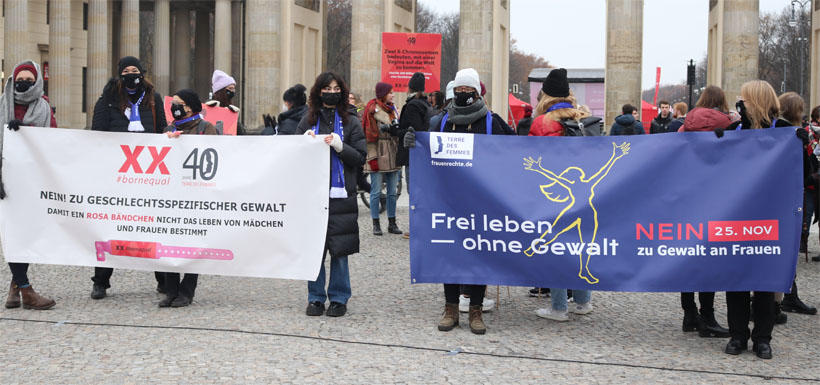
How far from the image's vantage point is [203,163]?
8.67 meters

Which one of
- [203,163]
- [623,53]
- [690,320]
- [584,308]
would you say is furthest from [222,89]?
[623,53]

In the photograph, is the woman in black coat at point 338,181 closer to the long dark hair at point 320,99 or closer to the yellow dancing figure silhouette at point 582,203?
the long dark hair at point 320,99

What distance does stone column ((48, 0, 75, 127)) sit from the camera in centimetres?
4272

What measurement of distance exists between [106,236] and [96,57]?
1495 inches

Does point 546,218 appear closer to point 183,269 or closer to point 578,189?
→ point 578,189

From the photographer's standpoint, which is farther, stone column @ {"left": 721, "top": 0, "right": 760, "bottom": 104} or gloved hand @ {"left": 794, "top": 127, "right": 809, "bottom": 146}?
stone column @ {"left": 721, "top": 0, "right": 760, "bottom": 104}

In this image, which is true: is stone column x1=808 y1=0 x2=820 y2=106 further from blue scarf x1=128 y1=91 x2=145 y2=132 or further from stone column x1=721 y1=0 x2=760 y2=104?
blue scarf x1=128 y1=91 x2=145 y2=132

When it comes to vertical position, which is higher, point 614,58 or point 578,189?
Result: point 614,58

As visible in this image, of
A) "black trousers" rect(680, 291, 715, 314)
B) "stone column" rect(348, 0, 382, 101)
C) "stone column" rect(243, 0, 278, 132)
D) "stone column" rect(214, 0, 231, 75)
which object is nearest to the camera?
"black trousers" rect(680, 291, 715, 314)

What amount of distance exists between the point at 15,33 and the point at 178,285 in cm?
3220

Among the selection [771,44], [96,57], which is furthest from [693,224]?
[771,44]

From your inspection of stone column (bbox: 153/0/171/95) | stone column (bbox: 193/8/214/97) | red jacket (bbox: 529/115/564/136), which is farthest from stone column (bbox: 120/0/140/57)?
red jacket (bbox: 529/115/564/136)

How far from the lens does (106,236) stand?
349 inches

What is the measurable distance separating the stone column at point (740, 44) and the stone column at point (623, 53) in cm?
237
